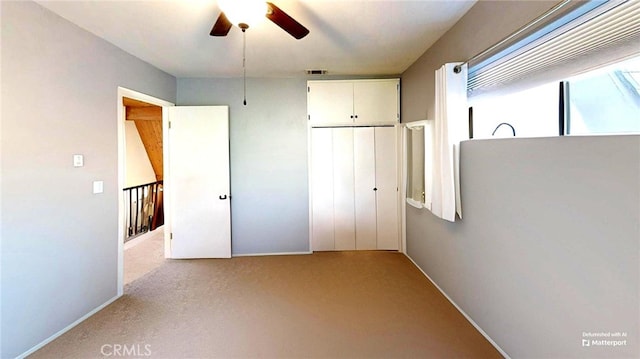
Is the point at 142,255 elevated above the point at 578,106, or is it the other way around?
the point at 578,106

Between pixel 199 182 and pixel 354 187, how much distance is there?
212 centimetres

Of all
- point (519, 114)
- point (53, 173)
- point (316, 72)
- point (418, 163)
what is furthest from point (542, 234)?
point (53, 173)

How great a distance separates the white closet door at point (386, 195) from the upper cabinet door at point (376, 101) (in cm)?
36

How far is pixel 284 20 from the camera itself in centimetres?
174

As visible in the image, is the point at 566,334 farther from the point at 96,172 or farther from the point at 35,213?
the point at 96,172

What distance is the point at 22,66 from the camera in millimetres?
1812

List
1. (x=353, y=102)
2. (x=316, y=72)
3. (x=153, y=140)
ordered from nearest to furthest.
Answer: (x=316, y=72)
(x=353, y=102)
(x=153, y=140)

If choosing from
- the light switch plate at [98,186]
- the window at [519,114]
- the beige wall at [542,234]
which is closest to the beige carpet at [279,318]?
the beige wall at [542,234]

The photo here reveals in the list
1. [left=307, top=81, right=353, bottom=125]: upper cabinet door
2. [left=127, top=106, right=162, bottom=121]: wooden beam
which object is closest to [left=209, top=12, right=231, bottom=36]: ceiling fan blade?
[left=307, top=81, right=353, bottom=125]: upper cabinet door

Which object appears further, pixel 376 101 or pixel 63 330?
pixel 376 101

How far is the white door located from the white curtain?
2635mm

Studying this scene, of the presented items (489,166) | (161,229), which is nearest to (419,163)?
(489,166)

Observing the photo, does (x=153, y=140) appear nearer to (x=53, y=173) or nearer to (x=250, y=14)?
(x=53, y=173)

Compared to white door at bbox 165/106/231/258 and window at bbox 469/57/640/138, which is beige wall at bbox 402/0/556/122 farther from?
white door at bbox 165/106/231/258
